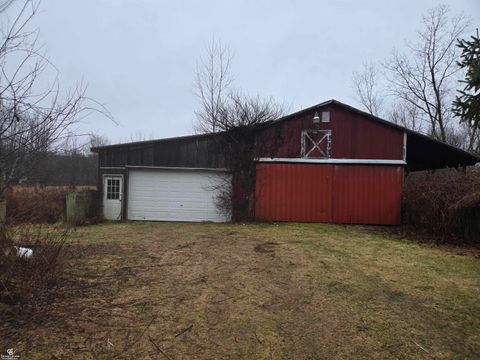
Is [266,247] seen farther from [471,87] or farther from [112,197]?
[112,197]

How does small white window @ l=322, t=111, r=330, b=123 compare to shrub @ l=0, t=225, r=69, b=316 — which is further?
small white window @ l=322, t=111, r=330, b=123

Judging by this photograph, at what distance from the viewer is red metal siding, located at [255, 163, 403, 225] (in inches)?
627

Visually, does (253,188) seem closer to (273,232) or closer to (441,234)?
(273,232)

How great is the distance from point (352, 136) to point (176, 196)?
23.4 ft

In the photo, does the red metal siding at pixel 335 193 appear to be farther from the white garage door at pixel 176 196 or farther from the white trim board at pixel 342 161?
the white garage door at pixel 176 196

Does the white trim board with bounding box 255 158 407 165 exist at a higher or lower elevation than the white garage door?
higher

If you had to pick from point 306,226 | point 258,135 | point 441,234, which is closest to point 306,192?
point 306,226

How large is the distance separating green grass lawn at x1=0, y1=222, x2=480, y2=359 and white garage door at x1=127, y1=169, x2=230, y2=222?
689 cm

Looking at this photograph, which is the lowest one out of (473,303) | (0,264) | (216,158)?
(473,303)

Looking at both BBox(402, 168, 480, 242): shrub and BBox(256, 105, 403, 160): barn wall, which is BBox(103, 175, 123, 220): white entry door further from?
BBox(402, 168, 480, 242): shrub

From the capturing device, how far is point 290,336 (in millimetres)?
4648

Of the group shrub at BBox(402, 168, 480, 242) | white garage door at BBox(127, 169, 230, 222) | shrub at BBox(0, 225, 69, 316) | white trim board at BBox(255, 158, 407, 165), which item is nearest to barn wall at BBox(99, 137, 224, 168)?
white garage door at BBox(127, 169, 230, 222)

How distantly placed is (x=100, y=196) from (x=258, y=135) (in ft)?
22.0

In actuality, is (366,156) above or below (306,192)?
above
